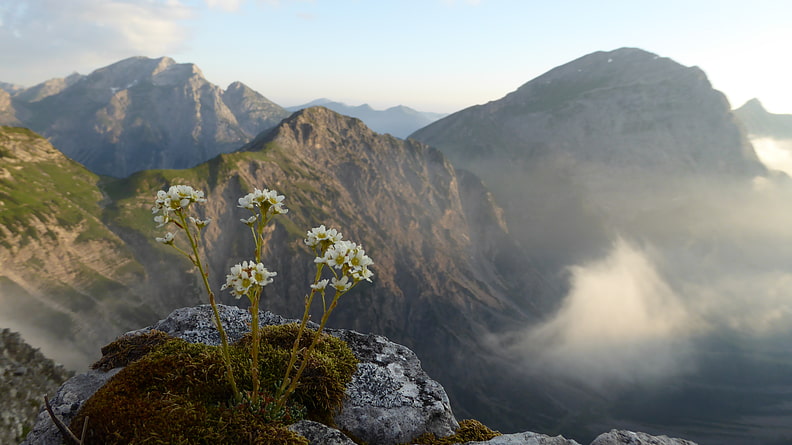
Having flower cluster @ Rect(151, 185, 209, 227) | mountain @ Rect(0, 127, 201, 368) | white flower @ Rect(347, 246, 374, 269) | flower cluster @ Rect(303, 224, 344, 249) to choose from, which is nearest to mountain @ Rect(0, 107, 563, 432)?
mountain @ Rect(0, 127, 201, 368)

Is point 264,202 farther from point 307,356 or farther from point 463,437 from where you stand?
point 463,437

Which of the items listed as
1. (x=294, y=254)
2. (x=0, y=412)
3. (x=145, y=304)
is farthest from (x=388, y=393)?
(x=294, y=254)

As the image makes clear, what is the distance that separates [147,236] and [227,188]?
33.7 m

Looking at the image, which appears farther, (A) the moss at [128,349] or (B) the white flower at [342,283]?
(A) the moss at [128,349]

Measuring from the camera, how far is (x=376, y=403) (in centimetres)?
854

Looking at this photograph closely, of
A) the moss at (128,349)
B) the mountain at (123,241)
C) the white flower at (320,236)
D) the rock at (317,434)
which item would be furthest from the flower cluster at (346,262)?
the mountain at (123,241)

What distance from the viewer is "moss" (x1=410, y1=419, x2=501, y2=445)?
787 centimetres

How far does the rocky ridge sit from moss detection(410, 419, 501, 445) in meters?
0.19

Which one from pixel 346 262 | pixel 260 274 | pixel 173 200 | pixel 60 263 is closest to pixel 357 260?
pixel 346 262

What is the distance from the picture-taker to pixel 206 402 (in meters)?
6.66

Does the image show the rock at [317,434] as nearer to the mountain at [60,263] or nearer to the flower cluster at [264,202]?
the flower cluster at [264,202]

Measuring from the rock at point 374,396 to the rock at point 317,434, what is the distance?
1.19 meters

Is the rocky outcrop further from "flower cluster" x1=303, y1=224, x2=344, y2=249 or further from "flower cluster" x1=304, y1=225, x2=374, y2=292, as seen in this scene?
"flower cluster" x1=304, y1=225, x2=374, y2=292

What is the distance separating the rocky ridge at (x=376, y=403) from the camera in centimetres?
690
